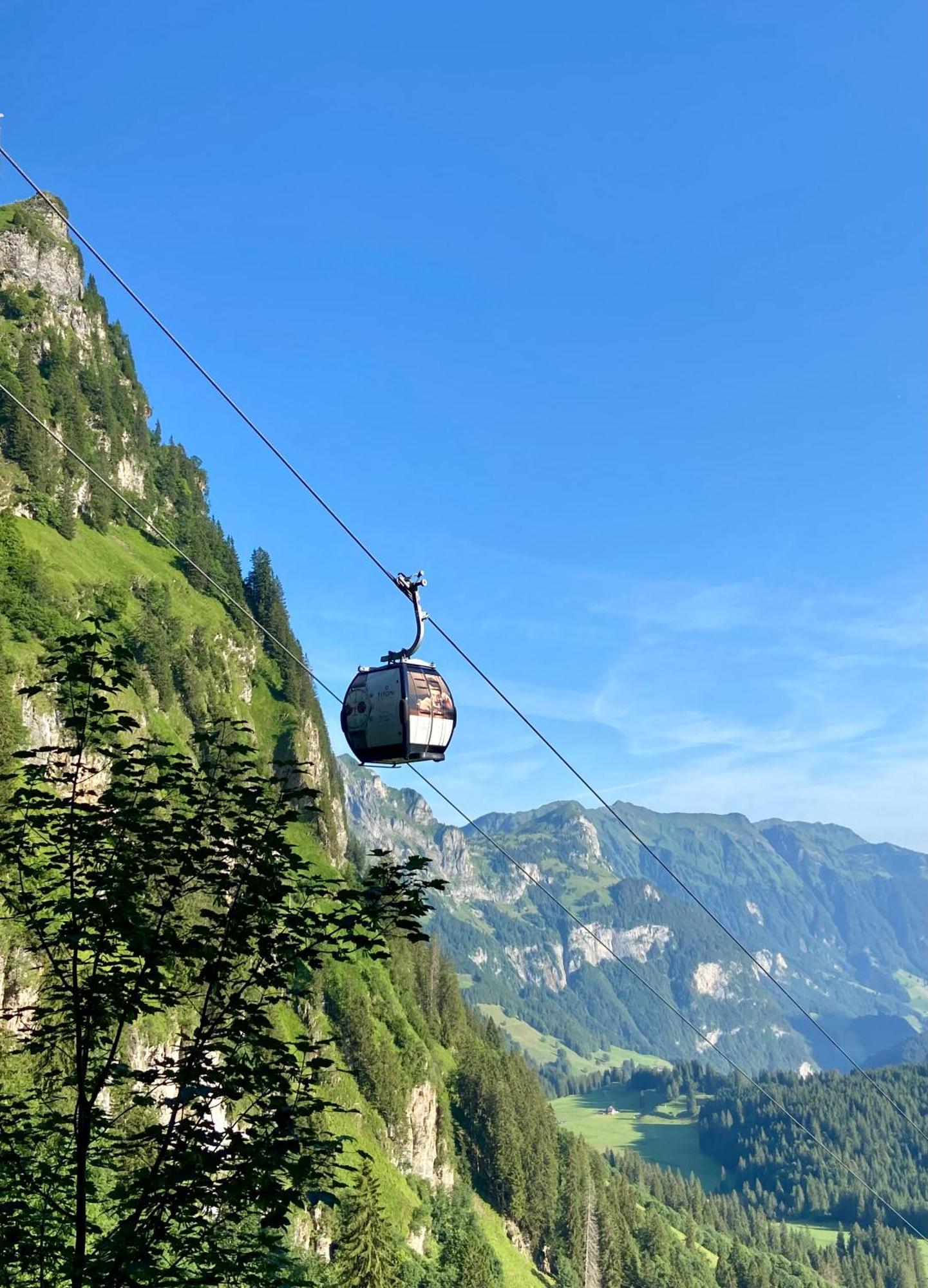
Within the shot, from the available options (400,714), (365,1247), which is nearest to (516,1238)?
(365,1247)

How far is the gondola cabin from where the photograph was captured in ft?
71.7

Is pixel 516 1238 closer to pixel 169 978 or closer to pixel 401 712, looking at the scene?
pixel 401 712

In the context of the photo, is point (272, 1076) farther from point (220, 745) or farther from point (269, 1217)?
point (220, 745)

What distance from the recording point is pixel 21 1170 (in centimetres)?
1178

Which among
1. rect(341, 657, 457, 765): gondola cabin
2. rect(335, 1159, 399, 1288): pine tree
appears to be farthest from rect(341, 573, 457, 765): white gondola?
Answer: rect(335, 1159, 399, 1288): pine tree

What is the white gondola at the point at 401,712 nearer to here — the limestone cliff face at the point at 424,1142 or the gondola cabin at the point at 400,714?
the gondola cabin at the point at 400,714

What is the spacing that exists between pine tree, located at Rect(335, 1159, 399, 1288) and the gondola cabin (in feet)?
204

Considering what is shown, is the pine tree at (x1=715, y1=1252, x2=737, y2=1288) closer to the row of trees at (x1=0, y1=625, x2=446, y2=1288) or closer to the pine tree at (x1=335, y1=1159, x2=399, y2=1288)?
the pine tree at (x1=335, y1=1159, x2=399, y2=1288)

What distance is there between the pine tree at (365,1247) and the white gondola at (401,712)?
2447 inches

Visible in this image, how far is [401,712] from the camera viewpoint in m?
21.8

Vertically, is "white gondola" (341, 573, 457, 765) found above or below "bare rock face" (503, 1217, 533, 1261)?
above

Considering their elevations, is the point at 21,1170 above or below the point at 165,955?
below

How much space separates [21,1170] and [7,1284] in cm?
115

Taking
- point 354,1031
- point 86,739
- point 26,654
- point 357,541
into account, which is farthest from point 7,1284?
point 354,1031
